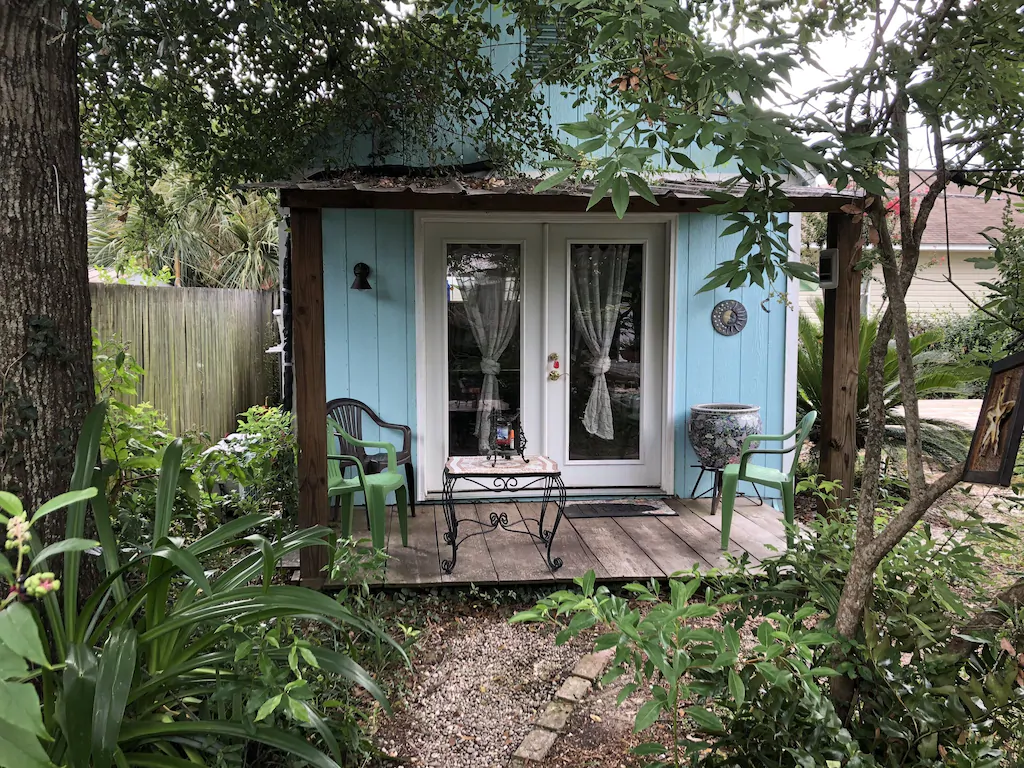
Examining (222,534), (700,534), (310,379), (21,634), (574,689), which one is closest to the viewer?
(21,634)

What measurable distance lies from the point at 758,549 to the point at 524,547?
1346 millimetres

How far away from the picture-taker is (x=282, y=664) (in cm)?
207

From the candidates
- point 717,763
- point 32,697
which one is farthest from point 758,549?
point 32,697

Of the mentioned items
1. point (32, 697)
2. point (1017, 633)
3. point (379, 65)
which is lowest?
point (1017, 633)

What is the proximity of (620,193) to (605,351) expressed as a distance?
415 cm

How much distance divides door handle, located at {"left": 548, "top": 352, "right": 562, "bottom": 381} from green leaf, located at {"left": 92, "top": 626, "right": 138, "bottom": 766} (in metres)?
3.76

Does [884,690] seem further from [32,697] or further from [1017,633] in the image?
[32,697]

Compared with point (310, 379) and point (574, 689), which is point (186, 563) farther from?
point (310, 379)

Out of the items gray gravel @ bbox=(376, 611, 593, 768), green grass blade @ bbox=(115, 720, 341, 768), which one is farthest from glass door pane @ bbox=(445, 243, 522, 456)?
green grass blade @ bbox=(115, 720, 341, 768)

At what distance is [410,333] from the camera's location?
499 centimetres

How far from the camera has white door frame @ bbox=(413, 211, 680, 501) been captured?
498 cm

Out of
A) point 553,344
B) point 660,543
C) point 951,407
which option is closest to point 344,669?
point 660,543

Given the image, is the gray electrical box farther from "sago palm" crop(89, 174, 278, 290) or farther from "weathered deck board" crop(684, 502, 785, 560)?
"sago palm" crop(89, 174, 278, 290)

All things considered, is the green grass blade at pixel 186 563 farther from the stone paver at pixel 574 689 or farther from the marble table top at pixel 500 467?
the marble table top at pixel 500 467
